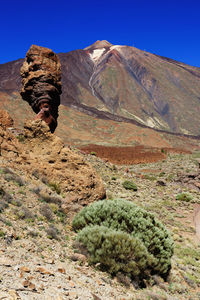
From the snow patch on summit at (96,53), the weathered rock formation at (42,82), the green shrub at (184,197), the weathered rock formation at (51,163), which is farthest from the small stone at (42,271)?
the snow patch on summit at (96,53)

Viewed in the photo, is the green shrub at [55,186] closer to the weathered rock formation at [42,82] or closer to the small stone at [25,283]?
the weathered rock formation at [42,82]

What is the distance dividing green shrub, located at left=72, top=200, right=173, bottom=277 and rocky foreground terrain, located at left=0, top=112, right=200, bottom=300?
43 centimetres

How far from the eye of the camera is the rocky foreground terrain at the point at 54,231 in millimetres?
4311

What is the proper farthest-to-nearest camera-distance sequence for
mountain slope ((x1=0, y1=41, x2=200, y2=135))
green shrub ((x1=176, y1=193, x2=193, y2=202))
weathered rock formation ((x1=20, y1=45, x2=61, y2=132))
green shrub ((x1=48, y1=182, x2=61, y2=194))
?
mountain slope ((x1=0, y1=41, x2=200, y2=135)), green shrub ((x1=176, y1=193, x2=193, y2=202)), weathered rock formation ((x1=20, y1=45, x2=61, y2=132)), green shrub ((x1=48, y1=182, x2=61, y2=194))

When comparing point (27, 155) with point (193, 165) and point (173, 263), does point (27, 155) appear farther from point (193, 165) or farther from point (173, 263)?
point (193, 165)

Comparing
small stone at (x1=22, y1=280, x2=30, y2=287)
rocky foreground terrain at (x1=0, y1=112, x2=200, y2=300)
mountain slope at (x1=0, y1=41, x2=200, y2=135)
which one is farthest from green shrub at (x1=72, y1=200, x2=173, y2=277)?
mountain slope at (x1=0, y1=41, x2=200, y2=135)

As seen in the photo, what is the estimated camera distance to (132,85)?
497ft

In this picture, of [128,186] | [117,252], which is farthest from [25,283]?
[128,186]

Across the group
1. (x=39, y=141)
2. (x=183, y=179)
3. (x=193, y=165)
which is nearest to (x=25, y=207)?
(x=39, y=141)

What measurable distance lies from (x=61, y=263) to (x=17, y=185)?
155 inches

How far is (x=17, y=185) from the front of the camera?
848cm

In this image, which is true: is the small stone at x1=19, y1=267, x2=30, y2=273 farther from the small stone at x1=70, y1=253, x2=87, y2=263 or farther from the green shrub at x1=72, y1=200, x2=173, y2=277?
the green shrub at x1=72, y1=200, x2=173, y2=277

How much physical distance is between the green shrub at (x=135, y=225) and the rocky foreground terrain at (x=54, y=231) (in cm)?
43

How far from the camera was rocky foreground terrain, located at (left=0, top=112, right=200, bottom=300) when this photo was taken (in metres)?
4.31
